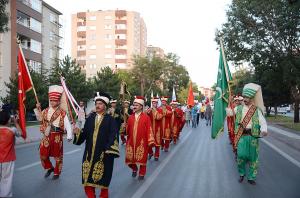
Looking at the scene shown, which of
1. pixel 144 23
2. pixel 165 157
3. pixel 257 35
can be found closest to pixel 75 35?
pixel 144 23

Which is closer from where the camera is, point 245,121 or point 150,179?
point 245,121

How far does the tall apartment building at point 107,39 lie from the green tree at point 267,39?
84.2 m

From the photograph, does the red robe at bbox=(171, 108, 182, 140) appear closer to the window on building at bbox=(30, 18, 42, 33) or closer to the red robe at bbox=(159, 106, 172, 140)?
the red robe at bbox=(159, 106, 172, 140)

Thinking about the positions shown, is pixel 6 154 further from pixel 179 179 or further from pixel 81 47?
pixel 81 47

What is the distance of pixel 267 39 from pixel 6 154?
1226 inches

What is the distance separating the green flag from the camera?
1056cm

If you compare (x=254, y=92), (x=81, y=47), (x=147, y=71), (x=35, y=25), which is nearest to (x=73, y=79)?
(x=35, y=25)

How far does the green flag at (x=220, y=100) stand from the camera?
10562 mm

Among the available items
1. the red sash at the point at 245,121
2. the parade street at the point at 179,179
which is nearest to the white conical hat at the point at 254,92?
the red sash at the point at 245,121

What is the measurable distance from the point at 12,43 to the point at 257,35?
27639 millimetres

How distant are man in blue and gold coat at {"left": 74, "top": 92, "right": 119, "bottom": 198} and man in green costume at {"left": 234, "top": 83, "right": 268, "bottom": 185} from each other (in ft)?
11.7

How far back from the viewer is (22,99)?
410 inches

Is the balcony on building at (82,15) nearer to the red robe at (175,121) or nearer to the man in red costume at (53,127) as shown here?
the red robe at (175,121)

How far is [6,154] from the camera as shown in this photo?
7.68 metres
